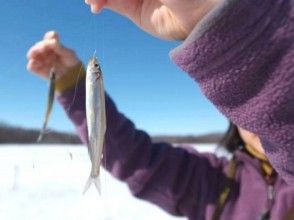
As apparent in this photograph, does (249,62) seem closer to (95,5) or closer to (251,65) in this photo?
(251,65)

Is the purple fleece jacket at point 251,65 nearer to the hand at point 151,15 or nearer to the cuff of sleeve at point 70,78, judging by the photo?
the hand at point 151,15

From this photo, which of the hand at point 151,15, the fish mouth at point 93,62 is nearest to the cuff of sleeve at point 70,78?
the hand at point 151,15

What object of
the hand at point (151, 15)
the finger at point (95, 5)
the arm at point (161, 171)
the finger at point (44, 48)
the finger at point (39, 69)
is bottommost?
the arm at point (161, 171)

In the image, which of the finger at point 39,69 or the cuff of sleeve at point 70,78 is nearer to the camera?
the cuff of sleeve at point 70,78

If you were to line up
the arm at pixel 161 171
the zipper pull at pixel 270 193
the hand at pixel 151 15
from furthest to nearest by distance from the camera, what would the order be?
the arm at pixel 161 171, the zipper pull at pixel 270 193, the hand at pixel 151 15

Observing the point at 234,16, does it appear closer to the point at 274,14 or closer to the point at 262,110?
the point at 274,14

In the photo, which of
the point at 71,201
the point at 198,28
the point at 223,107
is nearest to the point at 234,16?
the point at 198,28

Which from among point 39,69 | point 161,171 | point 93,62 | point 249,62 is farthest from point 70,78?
point 161,171
